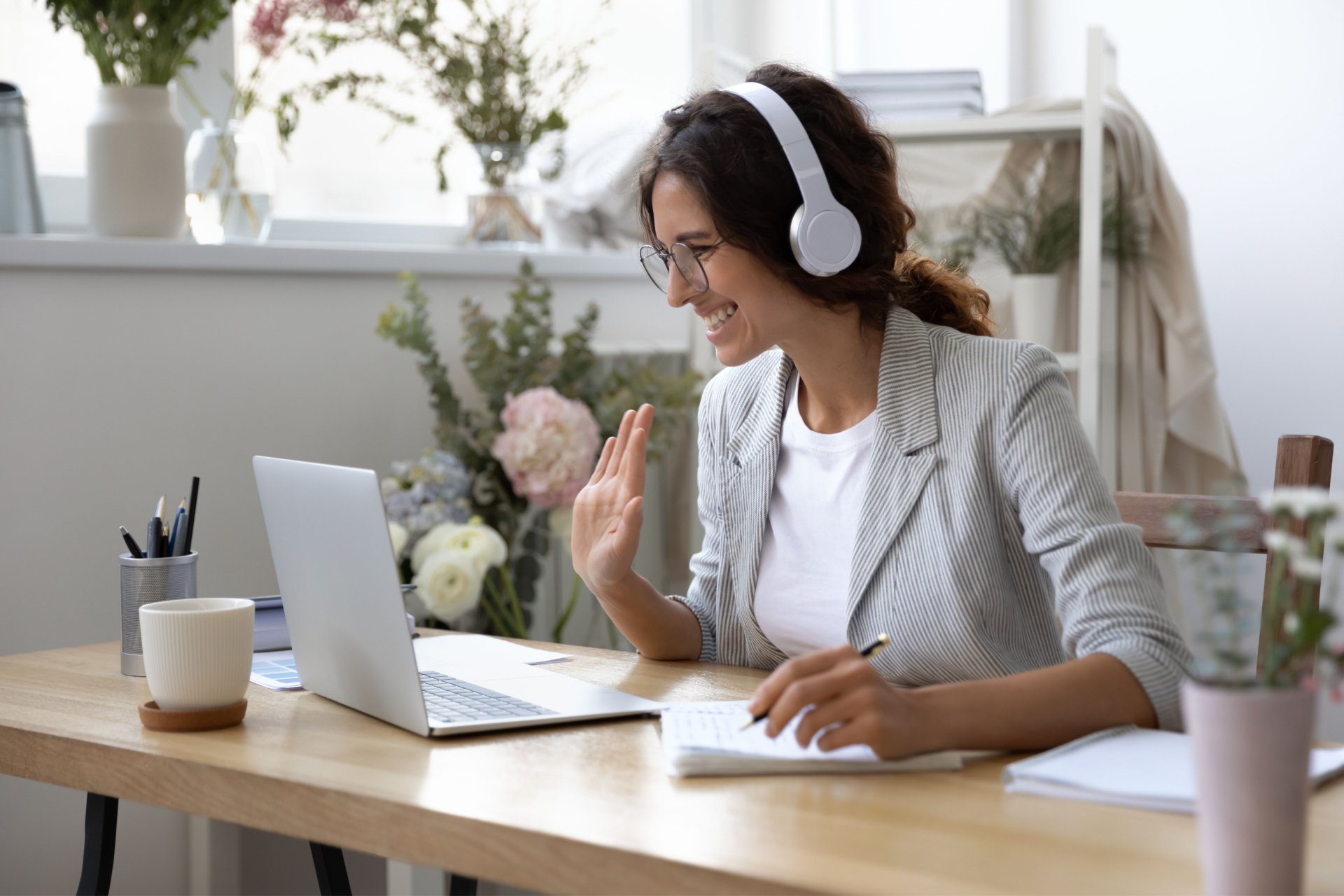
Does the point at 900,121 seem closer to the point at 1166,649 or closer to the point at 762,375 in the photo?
the point at 762,375

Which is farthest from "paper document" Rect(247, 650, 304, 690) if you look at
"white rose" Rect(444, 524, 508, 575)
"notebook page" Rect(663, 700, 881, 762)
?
"white rose" Rect(444, 524, 508, 575)

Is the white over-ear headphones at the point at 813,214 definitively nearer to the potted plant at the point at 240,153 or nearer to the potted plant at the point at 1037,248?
the potted plant at the point at 240,153

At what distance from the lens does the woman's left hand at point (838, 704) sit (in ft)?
3.42

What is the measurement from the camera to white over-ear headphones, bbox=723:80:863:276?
58.1 inches

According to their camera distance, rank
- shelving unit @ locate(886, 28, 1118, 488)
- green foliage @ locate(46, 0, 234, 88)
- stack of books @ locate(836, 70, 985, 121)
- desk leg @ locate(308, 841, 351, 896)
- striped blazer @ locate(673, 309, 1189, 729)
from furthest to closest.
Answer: stack of books @ locate(836, 70, 985, 121)
shelving unit @ locate(886, 28, 1118, 488)
green foliage @ locate(46, 0, 234, 88)
desk leg @ locate(308, 841, 351, 896)
striped blazer @ locate(673, 309, 1189, 729)

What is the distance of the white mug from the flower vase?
1.51 meters

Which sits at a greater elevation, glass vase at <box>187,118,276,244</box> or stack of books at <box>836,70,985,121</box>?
stack of books at <box>836,70,985,121</box>

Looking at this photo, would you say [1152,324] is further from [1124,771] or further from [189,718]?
[189,718]

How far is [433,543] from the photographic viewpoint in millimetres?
2107

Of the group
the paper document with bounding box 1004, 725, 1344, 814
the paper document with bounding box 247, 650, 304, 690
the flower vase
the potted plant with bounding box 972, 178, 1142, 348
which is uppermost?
Answer: the flower vase

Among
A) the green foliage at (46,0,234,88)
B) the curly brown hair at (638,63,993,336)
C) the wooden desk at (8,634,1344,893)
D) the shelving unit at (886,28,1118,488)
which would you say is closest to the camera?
the wooden desk at (8,634,1344,893)

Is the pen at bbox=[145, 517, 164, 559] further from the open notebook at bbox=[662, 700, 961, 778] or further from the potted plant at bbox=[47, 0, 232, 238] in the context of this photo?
the potted plant at bbox=[47, 0, 232, 238]

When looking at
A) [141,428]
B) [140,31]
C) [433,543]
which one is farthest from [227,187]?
[433,543]

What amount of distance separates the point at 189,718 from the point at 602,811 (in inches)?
17.2
